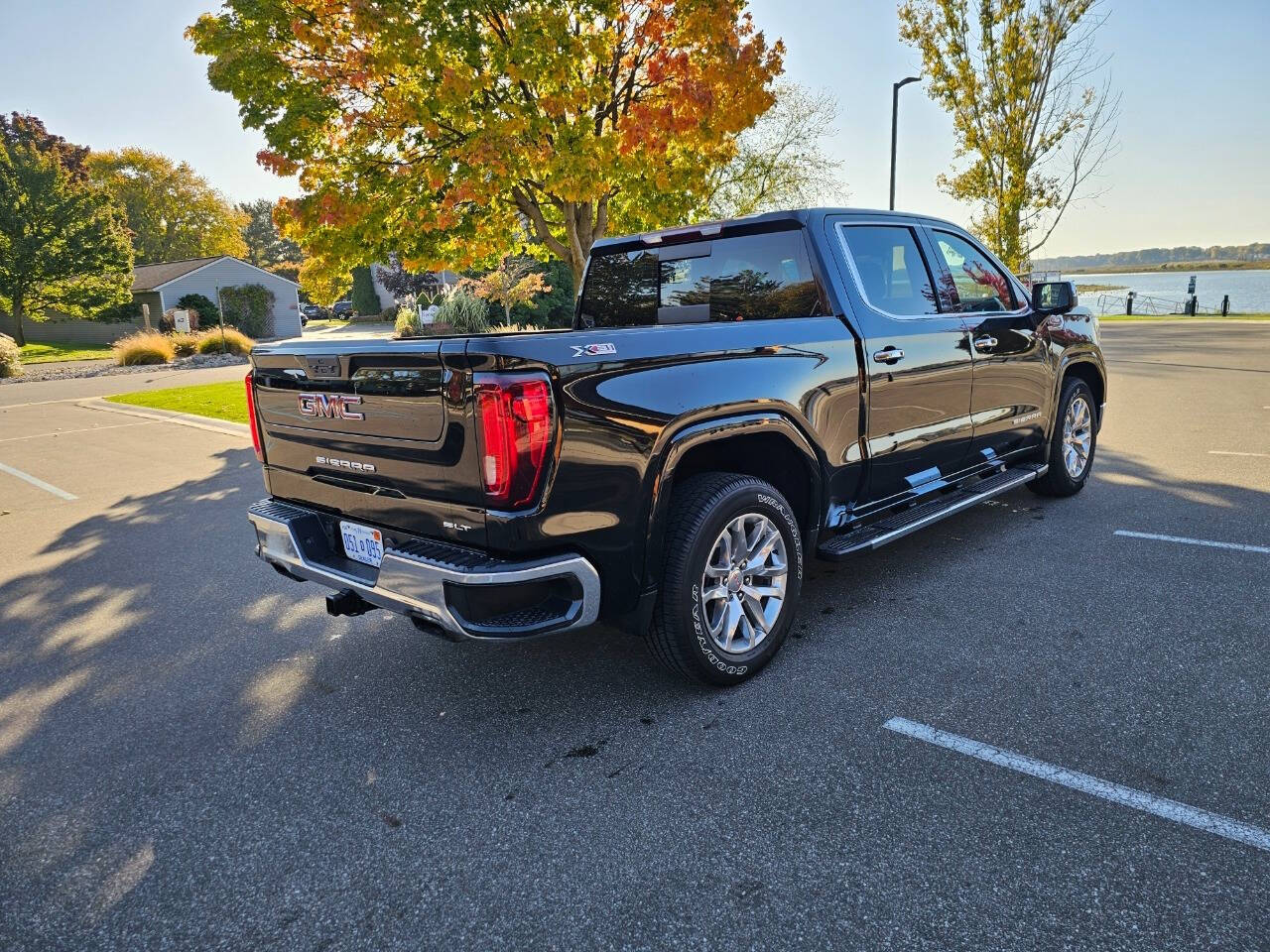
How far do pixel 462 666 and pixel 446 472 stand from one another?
4.20ft

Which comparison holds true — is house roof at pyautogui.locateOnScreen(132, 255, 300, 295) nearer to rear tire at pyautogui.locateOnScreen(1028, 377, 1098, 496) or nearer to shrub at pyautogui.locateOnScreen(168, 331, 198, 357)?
shrub at pyautogui.locateOnScreen(168, 331, 198, 357)

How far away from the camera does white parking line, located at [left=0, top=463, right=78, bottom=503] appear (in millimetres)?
7350

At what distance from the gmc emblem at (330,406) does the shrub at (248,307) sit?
139 ft

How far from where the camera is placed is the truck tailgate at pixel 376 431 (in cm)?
263

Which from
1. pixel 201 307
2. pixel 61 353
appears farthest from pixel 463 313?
pixel 201 307

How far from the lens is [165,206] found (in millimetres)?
61594

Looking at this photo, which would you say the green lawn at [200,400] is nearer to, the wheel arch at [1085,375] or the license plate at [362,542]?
the license plate at [362,542]

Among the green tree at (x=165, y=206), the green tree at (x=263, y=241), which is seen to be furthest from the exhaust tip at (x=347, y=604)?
the green tree at (x=263, y=241)

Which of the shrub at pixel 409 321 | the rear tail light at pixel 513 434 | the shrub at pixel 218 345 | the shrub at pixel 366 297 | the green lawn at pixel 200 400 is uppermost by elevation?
the shrub at pixel 366 297

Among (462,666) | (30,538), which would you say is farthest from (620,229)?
(462,666)

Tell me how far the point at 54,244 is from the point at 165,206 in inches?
1265

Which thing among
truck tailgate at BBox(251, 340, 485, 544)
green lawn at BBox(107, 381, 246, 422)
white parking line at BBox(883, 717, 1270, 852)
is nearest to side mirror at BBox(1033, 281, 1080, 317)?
white parking line at BBox(883, 717, 1270, 852)

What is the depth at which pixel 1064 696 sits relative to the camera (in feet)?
10.1

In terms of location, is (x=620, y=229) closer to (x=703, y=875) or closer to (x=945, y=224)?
(x=945, y=224)
